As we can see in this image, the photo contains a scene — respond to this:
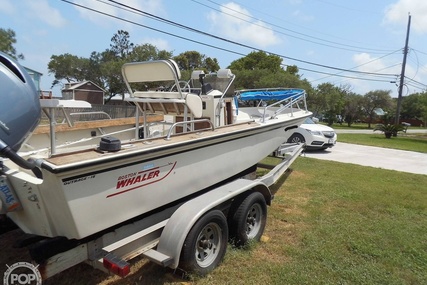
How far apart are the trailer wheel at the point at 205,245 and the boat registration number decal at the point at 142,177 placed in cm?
58

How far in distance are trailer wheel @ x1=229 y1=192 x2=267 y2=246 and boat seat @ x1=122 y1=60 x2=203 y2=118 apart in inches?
47.7

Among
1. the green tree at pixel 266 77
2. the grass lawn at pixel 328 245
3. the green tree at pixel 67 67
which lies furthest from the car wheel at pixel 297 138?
the green tree at pixel 67 67

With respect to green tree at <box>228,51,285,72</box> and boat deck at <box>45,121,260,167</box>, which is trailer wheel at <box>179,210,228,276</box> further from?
green tree at <box>228,51,285,72</box>

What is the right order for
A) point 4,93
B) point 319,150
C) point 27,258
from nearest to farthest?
point 4,93
point 27,258
point 319,150

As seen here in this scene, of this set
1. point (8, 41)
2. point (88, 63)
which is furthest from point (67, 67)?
point (8, 41)

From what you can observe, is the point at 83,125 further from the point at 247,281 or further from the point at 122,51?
the point at 122,51

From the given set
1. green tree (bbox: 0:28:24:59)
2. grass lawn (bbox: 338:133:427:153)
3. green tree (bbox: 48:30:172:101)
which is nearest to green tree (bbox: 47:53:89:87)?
green tree (bbox: 48:30:172:101)

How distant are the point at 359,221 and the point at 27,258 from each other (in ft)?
14.7

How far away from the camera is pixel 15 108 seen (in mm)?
2307

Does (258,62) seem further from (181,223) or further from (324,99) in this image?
(181,223)

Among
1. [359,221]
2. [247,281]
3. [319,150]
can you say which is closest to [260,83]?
[319,150]

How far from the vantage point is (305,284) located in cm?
293

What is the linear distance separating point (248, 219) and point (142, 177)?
5.28ft

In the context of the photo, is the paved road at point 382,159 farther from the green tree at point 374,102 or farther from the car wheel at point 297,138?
the green tree at point 374,102
